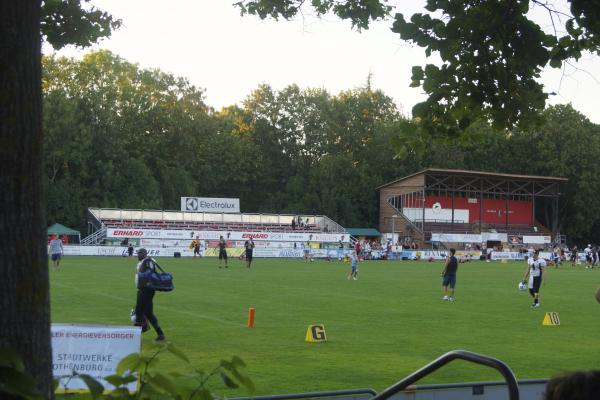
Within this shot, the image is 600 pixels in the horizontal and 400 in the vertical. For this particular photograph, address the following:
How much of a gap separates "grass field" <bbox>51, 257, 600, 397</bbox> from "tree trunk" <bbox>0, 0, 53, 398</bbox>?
4.42 metres

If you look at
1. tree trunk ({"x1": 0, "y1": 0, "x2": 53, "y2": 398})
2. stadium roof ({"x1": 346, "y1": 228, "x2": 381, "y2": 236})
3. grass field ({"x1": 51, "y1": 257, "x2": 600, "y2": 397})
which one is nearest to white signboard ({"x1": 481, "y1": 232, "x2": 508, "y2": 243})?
stadium roof ({"x1": 346, "y1": 228, "x2": 381, "y2": 236})

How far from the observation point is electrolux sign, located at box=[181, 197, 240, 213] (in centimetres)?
7544

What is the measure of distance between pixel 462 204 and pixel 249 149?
2342cm

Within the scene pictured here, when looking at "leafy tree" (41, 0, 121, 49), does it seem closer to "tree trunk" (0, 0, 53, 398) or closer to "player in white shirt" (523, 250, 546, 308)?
"tree trunk" (0, 0, 53, 398)

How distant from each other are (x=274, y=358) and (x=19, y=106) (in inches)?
434

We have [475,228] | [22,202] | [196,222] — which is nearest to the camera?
[22,202]

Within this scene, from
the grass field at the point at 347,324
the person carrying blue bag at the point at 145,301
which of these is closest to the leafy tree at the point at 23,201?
the grass field at the point at 347,324

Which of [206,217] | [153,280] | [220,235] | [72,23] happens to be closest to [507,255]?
[220,235]

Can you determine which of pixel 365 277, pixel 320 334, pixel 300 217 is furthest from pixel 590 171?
pixel 320 334

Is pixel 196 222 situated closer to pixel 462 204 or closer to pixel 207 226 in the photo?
pixel 207 226

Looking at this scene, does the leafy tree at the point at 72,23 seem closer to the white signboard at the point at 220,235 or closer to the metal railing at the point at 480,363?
the metal railing at the point at 480,363

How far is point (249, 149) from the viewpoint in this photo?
9038 cm

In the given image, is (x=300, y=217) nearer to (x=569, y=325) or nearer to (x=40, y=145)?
(x=569, y=325)

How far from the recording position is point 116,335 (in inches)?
414
